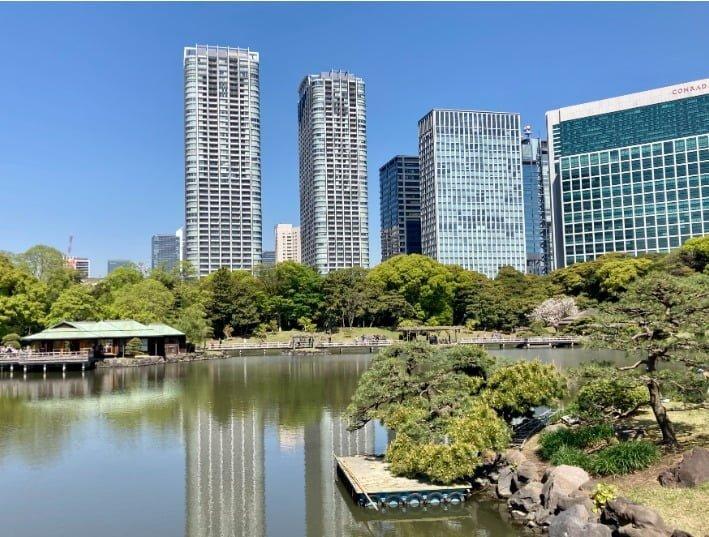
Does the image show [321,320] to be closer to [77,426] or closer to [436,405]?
[77,426]

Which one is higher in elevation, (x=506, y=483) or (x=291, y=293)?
(x=291, y=293)

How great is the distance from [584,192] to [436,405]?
96.1 m

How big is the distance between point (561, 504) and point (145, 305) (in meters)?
50.1

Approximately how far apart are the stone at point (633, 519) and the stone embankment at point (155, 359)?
4258 cm

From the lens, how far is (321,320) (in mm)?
73438

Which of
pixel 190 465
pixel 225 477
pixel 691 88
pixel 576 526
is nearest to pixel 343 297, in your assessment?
pixel 190 465

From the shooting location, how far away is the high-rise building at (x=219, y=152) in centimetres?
11250

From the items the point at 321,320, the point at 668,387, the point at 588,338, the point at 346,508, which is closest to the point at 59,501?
the point at 346,508

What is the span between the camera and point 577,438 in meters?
16.1

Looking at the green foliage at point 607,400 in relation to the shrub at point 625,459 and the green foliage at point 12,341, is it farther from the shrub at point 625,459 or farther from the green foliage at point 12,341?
the green foliage at point 12,341

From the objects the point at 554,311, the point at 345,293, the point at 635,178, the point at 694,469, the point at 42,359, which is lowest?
the point at 694,469

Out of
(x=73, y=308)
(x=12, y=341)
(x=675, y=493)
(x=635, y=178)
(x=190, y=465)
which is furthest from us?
(x=635, y=178)

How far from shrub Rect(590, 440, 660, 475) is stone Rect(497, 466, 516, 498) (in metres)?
2.03

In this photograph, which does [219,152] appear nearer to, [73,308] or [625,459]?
[73,308]
